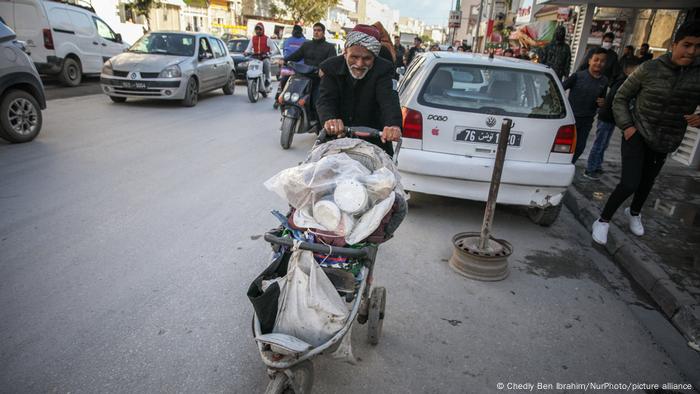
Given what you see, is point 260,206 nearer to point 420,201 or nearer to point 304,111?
point 420,201

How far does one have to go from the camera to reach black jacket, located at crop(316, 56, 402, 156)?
3.27 metres

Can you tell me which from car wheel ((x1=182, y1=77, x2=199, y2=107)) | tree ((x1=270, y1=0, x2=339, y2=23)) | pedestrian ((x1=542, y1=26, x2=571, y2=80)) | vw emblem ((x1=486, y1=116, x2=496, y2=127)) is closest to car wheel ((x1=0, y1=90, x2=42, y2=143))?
car wheel ((x1=182, y1=77, x2=199, y2=107))

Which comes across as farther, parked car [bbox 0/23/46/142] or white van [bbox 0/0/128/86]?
white van [bbox 0/0/128/86]

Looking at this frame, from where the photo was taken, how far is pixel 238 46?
1791cm

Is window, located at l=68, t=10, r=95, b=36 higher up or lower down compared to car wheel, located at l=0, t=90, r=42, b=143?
higher up

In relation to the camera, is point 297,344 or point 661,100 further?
point 661,100

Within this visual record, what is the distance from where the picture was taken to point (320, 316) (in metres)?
1.98

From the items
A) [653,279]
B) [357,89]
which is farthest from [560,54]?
[357,89]

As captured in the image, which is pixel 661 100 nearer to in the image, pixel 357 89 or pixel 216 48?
pixel 357 89

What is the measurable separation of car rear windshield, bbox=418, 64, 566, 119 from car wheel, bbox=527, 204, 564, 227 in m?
0.99

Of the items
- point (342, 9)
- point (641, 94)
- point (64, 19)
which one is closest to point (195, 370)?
point (641, 94)

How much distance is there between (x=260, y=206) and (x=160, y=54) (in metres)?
7.80

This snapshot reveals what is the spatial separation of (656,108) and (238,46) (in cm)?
1659

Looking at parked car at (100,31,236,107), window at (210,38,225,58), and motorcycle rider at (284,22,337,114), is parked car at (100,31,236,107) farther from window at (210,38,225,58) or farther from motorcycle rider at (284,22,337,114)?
motorcycle rider at (284,22,337,114)
